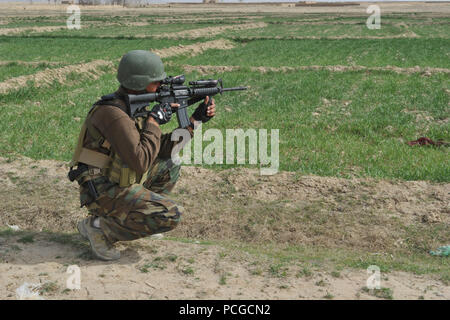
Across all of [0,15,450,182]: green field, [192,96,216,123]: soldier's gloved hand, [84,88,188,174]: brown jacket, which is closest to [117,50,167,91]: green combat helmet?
[84,88,188,174]: brown jacket

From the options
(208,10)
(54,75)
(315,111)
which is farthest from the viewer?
(208,10)

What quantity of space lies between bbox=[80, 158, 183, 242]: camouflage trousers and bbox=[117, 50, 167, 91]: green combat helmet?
0.88 metres

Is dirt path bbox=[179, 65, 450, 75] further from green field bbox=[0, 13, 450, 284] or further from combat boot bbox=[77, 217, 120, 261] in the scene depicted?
combat boot bbox=[77, 217, 120, 261]

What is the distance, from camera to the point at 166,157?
5.05 m

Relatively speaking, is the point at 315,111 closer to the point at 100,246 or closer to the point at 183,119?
the point at 183,119

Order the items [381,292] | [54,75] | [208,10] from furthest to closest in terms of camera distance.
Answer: [208,10], [54,75], [381,292]

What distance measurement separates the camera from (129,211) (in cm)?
446

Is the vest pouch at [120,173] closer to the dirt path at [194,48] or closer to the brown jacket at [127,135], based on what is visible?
the brown jacket at [127,135]

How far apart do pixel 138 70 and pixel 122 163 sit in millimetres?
811

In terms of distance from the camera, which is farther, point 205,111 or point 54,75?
point 54,75

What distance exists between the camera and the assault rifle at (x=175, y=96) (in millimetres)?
4406

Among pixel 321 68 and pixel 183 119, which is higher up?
pixel 183 119

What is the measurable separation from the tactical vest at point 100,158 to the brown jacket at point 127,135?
0.06m

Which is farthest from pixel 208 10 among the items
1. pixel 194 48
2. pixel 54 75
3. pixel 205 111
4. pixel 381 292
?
pixel 381 292
